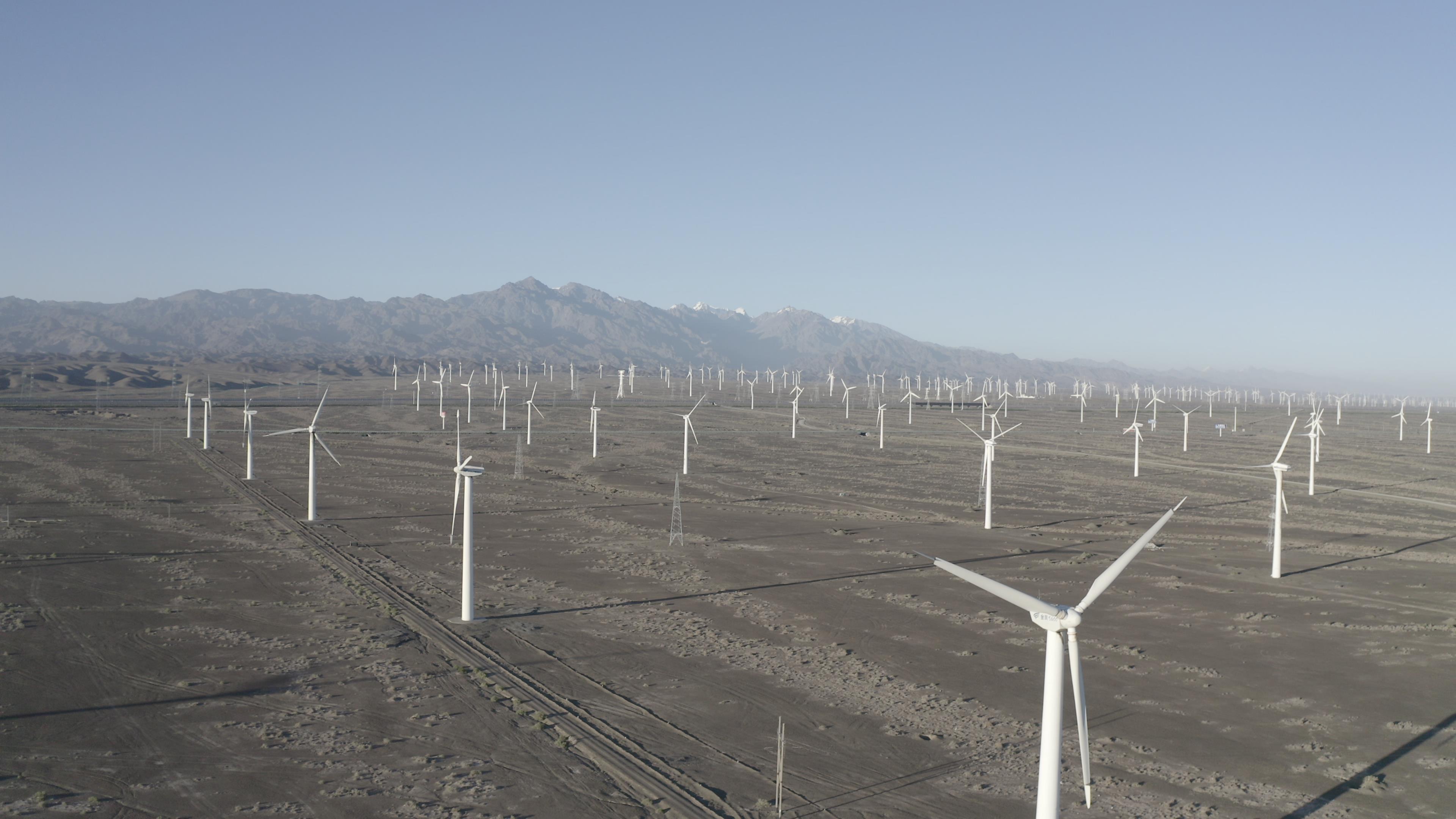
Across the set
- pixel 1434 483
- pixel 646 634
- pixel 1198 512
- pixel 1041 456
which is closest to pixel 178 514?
pixel 646 634

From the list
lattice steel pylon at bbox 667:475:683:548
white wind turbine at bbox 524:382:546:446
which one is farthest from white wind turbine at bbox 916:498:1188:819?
white wind turbine at bbox 524:382:546:446

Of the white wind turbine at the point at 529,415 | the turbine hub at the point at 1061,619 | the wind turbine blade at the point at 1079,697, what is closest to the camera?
the turbine hub at the point at 1061,619

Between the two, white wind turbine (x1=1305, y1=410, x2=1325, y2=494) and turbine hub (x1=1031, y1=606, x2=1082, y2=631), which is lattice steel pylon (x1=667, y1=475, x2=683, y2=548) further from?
white wind turbine (x1=1305, y1=410, x2=1325, y2=494)

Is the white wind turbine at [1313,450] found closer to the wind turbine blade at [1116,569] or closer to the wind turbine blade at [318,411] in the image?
the wind turbine blade at [1116,569]

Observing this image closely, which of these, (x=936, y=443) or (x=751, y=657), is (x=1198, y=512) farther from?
(x=936, y=443)

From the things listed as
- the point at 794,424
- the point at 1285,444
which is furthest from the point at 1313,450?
the point at 794,424

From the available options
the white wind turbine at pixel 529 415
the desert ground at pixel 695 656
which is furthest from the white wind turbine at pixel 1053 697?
the white wind turbine at pixel 529 415

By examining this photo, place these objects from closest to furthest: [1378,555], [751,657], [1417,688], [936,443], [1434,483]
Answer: [1417,688] → [751,657] → [1378,555] → [1434,483] → [936,443]
